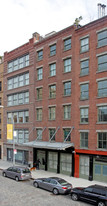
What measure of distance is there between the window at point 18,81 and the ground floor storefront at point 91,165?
1686 cm

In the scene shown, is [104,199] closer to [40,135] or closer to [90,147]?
[90,147]

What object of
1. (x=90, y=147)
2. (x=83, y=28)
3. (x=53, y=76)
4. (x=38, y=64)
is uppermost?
(x=83, y=28)

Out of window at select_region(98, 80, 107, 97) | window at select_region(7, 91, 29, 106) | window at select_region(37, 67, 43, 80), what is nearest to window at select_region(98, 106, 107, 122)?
window at select_region(98, 80, 107, 97)

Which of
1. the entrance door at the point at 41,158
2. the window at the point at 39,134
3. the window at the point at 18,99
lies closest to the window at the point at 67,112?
the window at the point at 39,134

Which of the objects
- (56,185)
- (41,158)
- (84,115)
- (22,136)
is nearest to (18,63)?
(22,136)

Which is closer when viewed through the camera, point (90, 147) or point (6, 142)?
point (90, 147)

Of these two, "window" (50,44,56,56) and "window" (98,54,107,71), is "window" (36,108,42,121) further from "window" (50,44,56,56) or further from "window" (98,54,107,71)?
"window" (98,54,107,71)

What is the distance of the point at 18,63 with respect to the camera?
40094 millimetres

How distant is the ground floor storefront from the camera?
83.1ft

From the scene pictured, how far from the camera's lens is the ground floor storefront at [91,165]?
25.3m

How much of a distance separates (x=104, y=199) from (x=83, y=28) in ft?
71.1

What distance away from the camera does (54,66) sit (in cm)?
3294

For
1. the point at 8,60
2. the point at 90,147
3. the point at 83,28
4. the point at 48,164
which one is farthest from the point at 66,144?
the point at 8,60

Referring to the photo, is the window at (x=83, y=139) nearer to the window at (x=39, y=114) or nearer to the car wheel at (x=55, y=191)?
the car wheel at (x=55, y=191)
